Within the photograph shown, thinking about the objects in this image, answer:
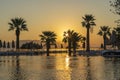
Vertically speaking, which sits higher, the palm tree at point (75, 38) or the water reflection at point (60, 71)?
the palm tree at point (75, 38)

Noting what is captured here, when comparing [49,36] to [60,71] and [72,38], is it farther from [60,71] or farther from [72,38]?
[60,71]

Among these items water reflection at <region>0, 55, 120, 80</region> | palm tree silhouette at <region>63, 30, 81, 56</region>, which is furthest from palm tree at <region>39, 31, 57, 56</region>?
water reflection at <region>0, 55, 120, 80</region>

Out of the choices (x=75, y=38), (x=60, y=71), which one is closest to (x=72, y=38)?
(x=75, y=38)

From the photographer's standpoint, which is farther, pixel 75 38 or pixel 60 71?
pixel 75 38

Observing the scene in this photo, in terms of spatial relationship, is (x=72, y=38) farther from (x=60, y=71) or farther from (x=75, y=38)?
(x=60, y=71)

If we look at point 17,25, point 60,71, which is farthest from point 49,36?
point 60,71

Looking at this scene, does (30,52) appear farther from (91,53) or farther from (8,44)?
(8,44)

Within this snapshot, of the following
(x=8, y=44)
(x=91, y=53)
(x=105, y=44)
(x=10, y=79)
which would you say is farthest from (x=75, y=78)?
(x=8, y=44)

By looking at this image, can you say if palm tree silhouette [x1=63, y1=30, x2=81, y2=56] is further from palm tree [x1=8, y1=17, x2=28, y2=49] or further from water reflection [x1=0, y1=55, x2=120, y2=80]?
water reflection [x1=0, y1=55, x2=120, y2=80]

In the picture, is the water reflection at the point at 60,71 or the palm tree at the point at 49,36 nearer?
the water reflection at the point at 60,71

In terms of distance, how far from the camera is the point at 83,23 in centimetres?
13088

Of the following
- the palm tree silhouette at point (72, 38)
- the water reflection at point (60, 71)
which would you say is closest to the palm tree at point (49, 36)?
the palm tree silhouette at point (72, 38)

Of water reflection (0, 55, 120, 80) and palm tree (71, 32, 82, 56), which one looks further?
palm tree (71, 32, 82, 56)

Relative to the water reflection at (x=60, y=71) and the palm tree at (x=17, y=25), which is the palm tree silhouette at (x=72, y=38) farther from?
the water reflection at (x=60, y=71)
